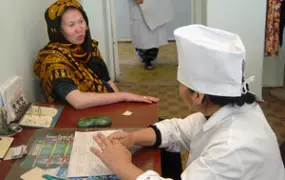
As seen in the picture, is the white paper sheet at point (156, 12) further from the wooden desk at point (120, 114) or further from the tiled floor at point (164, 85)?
the wooden desk at point (120, 114)

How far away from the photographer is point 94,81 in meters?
1.95

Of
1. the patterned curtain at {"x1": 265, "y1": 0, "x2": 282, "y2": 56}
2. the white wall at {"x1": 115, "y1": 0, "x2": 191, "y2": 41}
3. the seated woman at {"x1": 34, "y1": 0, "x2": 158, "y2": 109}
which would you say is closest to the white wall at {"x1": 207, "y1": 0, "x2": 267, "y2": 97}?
the patterned curtain at {"x1": 265, "y1": 0, "x2": 282, "y2": 56}

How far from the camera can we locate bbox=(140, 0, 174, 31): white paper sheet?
4.04 m

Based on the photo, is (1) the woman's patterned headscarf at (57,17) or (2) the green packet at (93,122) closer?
(2) the green packet at (93,122)

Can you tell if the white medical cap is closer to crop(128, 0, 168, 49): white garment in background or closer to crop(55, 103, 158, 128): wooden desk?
crop(55, 103, 158, 128): wooden desk

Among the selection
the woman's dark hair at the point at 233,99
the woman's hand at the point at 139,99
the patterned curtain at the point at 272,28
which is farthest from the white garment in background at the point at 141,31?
the woman's dark hair at the point at 233,99

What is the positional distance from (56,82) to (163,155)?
0.61 m

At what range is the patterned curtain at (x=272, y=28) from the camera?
10.3 feet

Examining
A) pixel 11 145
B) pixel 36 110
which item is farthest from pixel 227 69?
pixel 36 110

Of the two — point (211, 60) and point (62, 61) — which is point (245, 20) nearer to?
point (62, 61)

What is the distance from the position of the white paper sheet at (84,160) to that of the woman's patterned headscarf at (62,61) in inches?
18.8

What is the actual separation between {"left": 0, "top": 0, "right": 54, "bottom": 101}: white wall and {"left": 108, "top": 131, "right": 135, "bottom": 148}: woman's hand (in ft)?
1.92

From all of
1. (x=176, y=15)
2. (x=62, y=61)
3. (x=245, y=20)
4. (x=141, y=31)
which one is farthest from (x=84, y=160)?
(x=176, y=15)

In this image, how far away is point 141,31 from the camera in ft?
13.5
